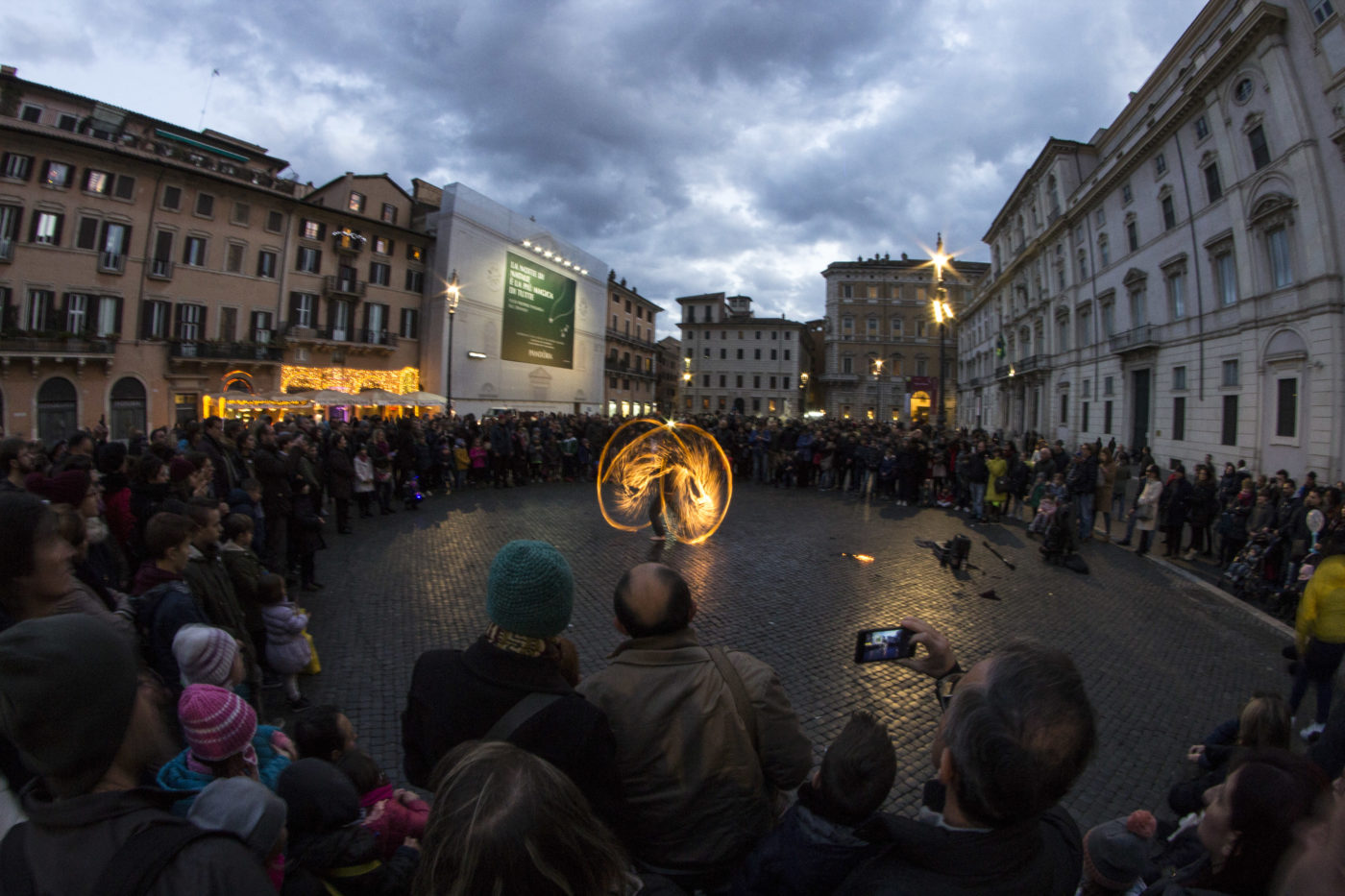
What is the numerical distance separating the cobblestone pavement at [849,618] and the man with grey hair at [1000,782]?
2848mm

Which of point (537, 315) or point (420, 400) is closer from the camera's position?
point (420, 400)

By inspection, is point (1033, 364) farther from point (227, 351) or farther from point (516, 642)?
point (227, 351)

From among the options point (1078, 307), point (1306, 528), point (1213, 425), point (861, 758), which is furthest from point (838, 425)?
point (1078, 307)

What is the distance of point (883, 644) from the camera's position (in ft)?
7.39

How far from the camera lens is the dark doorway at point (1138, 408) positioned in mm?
27500

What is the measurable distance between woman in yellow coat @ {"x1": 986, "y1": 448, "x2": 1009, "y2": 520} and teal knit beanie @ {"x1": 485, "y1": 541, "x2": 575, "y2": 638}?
46.0 feet

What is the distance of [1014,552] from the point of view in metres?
10.9

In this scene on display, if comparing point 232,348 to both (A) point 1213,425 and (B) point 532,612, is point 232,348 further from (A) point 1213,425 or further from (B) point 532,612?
(A) point 1213,425

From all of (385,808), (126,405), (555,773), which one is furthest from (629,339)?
(555,773)

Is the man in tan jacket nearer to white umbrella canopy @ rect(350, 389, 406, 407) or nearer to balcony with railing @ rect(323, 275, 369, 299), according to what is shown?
white umbrella canopy @ rect(350, 389, 406, 407)

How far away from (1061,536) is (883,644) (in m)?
9.70

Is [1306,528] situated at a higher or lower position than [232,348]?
lower

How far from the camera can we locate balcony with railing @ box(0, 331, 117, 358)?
23.3 meters

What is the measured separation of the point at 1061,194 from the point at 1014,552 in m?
36.0
